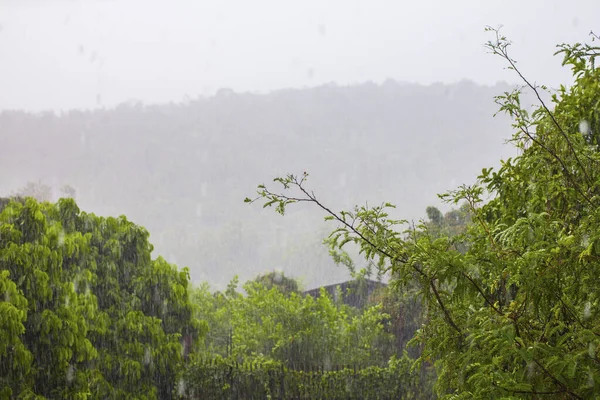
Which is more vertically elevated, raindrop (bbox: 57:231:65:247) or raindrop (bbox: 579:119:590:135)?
raindrop (bbox: 57:231:65:247)

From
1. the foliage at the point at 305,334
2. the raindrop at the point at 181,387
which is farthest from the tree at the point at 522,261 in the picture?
the foliage at the point at 305,334

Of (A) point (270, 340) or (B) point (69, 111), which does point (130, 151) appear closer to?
(B) point (69, 111)

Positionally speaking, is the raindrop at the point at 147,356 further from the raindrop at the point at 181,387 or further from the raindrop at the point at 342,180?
the raindrop at the point at 342,180

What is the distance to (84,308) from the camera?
25.1 feet

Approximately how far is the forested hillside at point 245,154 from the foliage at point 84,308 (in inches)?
4694

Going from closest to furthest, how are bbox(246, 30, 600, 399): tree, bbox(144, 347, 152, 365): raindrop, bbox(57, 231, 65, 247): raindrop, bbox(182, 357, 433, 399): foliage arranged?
bbox(246, 30, 600, 399): tree
bbox(57, 231, 65, 247): raindrop
bbox(144, 347, 152, 365): raindrop
bbox(182, 357, 433, 399): foliage

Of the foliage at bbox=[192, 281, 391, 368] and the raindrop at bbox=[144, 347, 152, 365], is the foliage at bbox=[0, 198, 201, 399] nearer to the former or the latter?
the raindrop at bbox=[144, 347, 152, 365]

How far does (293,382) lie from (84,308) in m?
3.36

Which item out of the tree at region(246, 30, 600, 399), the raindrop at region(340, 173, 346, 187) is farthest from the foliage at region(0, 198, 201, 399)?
the raindrop at region(340, 173, 346, 187)

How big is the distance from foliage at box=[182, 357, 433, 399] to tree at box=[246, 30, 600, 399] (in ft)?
19.2

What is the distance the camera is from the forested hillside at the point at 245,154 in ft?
453

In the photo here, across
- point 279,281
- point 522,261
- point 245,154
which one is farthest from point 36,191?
point 522,261

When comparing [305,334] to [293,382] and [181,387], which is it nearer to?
[293,382]

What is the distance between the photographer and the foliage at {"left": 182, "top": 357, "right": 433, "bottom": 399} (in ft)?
28.7
